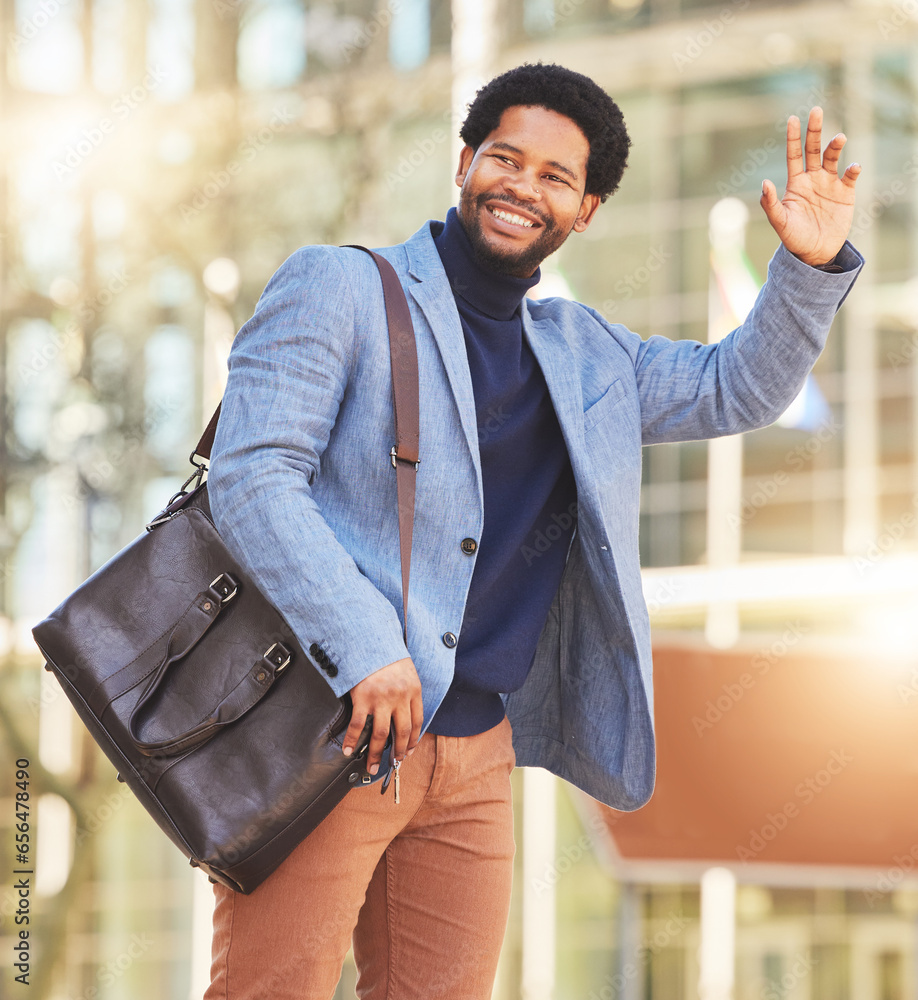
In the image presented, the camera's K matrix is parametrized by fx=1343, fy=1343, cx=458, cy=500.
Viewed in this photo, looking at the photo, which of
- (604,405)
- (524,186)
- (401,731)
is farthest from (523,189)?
(401,731)

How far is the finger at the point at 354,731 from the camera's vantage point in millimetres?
2002

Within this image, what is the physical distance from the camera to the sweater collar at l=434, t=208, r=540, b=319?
2.46 m

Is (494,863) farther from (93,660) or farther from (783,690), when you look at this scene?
(783,690)

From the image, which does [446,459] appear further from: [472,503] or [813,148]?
[813,148]

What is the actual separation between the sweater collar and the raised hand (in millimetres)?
480

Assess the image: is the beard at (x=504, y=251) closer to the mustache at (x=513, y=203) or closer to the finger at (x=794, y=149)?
the mustache at (x=513, y=203)

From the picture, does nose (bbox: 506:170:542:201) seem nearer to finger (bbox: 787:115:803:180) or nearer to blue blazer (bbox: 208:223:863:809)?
blue blazer (bbox: 208:223:863:809)

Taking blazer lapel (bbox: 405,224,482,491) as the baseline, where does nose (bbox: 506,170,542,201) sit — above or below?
above

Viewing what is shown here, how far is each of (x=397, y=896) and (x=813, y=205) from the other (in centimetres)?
145

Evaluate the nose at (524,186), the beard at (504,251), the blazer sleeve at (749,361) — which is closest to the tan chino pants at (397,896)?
the blazer sleeve at (749,361)

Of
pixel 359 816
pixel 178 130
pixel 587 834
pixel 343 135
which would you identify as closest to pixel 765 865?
pixel 587 834

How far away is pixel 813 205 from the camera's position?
97.1 inches

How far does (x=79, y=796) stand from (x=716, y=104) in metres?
7.20

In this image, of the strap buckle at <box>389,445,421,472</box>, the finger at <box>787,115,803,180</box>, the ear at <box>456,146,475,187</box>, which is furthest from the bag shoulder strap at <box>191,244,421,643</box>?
the finger at <box>787,115,803,180</box>
